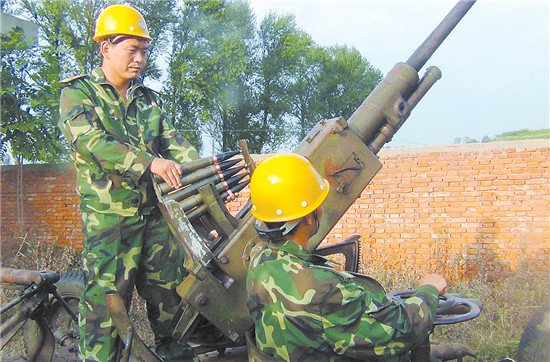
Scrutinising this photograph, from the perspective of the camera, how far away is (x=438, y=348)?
3354 millimetres

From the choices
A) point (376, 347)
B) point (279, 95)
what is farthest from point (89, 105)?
point (279, 95)

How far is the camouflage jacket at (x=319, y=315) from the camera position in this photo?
6.91 ft

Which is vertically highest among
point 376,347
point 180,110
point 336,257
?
point 180,110

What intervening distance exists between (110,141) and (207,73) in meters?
13.9

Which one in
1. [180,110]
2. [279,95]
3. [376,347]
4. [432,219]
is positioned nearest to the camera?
[376,347]

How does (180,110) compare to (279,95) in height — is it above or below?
below

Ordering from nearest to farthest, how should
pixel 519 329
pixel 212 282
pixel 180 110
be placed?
pixel 212 282 → pixel 519 329 → pixel 180 110

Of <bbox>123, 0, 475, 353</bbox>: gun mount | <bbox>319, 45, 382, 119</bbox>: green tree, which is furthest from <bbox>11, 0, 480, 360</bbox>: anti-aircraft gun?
<bbox>319, 45, 382, 119</bbox>: green tree

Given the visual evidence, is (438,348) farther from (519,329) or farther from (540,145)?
(540,145)

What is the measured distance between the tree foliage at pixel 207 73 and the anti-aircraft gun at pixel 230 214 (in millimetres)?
8276

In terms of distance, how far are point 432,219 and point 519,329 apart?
3850 mm

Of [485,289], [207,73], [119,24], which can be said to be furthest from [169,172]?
[207,73]

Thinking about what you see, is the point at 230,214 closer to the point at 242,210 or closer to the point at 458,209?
the point at 242,210

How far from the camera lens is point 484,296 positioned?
22.7 feet
